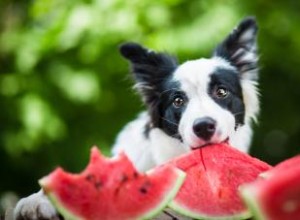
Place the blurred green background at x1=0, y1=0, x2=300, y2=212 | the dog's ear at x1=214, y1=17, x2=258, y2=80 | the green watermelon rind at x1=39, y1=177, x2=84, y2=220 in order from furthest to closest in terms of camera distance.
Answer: the blurred green background at x1=0, y1=0, x2=300, y2=212 < the dog's ear at x1=214, y1=17, x2=258, y2=80 < the green watermelon rind at x1=39, y1=177, x2=84, y2=220

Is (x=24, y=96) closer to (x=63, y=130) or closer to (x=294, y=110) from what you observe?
(x=63, y=130)

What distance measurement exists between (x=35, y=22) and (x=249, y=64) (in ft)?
7.60

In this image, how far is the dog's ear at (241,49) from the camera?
8.43 feet

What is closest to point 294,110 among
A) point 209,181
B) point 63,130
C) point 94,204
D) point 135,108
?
point 135,108

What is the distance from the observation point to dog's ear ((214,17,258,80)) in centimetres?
257

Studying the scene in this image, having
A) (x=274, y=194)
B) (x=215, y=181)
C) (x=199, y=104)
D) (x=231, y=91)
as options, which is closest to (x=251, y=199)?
(x=274, y=194)

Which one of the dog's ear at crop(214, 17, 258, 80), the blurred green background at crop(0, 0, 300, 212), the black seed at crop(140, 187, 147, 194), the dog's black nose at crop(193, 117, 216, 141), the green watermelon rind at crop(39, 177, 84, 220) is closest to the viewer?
the green watermelon rind at crop(39, 177, 84, 220)

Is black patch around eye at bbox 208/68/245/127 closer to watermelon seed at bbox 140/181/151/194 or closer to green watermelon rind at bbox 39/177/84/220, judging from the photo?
watermelon seed at bbox 140/181/151/194

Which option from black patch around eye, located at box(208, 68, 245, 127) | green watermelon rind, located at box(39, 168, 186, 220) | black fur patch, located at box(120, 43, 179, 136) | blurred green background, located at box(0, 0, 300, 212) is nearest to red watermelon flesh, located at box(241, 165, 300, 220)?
green watermelon rind, located at box(39, 168, 186, 220)

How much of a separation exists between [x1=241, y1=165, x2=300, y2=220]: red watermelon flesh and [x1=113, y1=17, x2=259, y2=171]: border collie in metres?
0.76

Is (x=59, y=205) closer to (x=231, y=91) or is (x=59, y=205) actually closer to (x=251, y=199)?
(x=251, y=199)

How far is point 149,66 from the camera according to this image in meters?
2.54

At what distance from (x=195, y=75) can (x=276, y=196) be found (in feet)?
3.37

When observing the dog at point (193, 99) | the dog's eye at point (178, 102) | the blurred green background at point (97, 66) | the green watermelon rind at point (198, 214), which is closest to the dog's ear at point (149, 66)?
the dog at point (193, 99)
